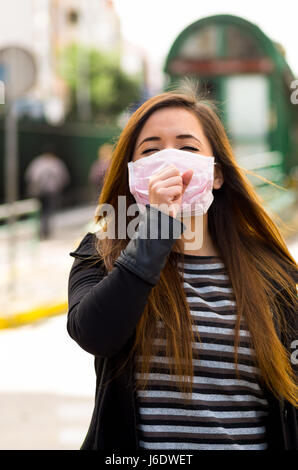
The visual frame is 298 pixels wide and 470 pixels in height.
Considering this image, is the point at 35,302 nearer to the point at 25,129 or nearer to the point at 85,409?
the point at 85,409

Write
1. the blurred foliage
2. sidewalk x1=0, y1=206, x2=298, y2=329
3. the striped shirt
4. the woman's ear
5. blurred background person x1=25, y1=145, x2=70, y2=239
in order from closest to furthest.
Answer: the striped shirt
the woman's ear
sidewalk x1=0, y1=206, x2=298, y2=329
blurred background person x1=25, y1=145, x2=70, y2=239
the blurred foliage

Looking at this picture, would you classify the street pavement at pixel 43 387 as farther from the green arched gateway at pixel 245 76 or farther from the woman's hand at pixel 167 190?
the green arched gateway at pixel 245 76

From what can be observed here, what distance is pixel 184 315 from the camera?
1487 mm

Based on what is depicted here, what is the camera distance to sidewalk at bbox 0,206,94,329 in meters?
6.70

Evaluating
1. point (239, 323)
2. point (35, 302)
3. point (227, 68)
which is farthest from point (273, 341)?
point (227, 68)

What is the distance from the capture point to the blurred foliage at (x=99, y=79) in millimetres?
48688

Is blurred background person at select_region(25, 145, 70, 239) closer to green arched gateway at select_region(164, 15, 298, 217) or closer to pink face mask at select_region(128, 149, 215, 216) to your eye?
green arched gateway at select_region(164, 15, 298, 217)

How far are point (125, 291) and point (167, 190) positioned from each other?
239 millimetres

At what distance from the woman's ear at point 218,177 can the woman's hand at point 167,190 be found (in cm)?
43

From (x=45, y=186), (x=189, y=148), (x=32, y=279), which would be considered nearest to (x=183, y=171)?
(x=189, y=148)

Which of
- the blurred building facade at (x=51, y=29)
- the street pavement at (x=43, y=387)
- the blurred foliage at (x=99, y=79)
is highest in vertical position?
the blurred building facade at (x=51, y=29)

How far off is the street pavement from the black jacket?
1.68 metres

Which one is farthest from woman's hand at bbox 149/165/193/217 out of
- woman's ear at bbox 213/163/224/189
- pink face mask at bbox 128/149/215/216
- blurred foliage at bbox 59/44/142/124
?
blurred foliage at bbox 59/44/142/124

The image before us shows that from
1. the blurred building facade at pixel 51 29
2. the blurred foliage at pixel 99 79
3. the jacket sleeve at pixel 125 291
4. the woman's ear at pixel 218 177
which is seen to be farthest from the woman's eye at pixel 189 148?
the blurred foliage at pixel 99 79
